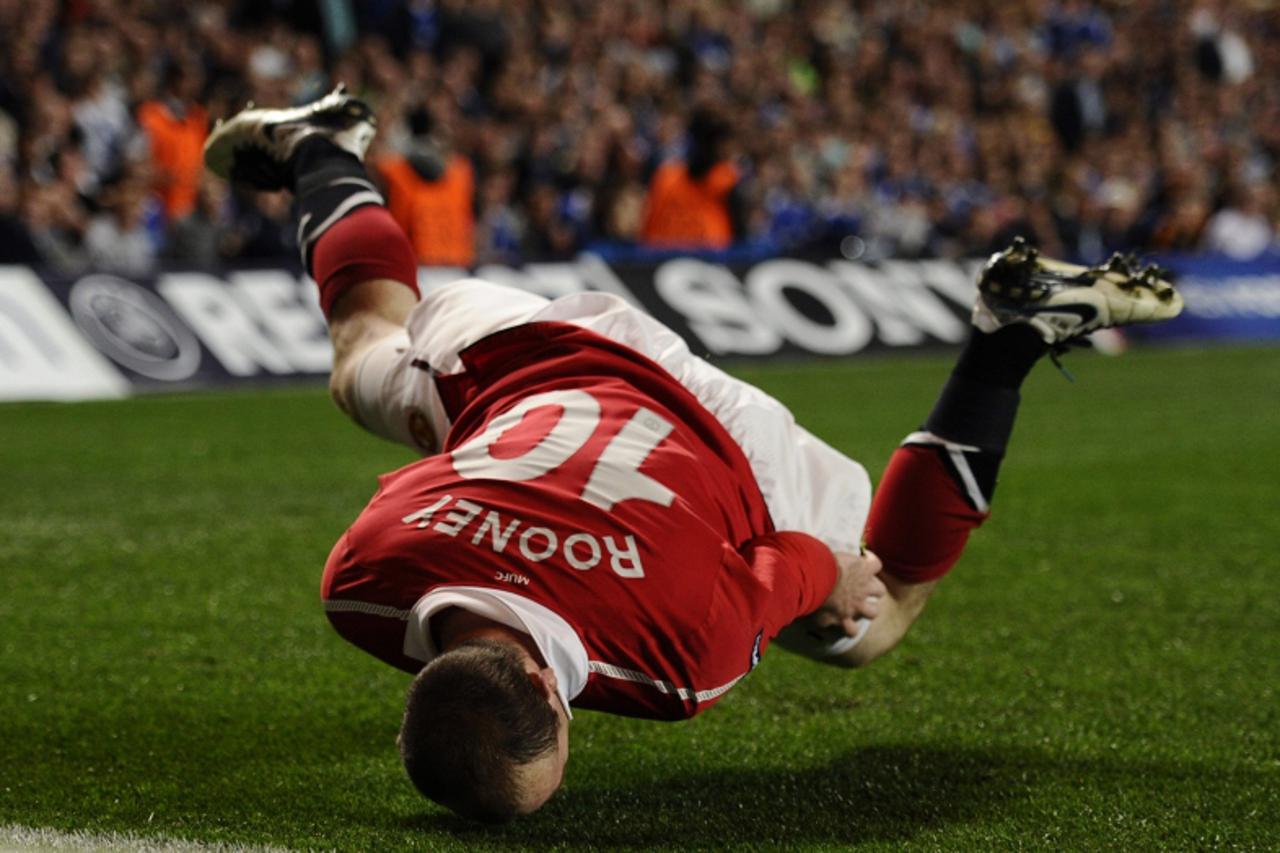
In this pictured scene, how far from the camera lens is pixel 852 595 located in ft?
11.6

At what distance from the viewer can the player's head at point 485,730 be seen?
2.59 metres

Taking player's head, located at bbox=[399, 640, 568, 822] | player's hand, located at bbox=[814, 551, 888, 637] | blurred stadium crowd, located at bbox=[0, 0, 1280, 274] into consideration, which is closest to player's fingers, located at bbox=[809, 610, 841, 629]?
player's hand, located at bbox=[814, 551, 888, 637]

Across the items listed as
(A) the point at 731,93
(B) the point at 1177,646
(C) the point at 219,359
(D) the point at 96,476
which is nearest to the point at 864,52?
(A) the point at 731,93

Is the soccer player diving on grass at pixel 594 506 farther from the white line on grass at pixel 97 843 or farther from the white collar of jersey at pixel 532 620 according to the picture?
the white line on grass at pixel 97 843

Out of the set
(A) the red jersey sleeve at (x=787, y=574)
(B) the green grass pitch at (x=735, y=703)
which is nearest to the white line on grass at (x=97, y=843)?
(B) the green grass pitch at (x=735, y=703)

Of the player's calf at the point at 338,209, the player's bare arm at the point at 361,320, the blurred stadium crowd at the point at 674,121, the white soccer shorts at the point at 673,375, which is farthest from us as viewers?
the blurred stadium crowd at the point at 674,121

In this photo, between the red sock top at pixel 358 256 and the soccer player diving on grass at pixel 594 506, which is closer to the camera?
the soccer player diving on grass at pixel 594 506

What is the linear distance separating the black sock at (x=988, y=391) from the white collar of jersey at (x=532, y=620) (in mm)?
1324

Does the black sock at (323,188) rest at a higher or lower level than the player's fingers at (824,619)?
higher

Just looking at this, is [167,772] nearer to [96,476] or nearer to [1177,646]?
[1177,646]

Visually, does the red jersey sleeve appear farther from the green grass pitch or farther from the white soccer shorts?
the green grass pitch

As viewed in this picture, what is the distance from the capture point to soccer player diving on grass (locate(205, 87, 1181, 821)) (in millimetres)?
2730

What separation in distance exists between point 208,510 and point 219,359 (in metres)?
5.07

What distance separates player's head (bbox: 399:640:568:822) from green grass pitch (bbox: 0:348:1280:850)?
0.99 feet
